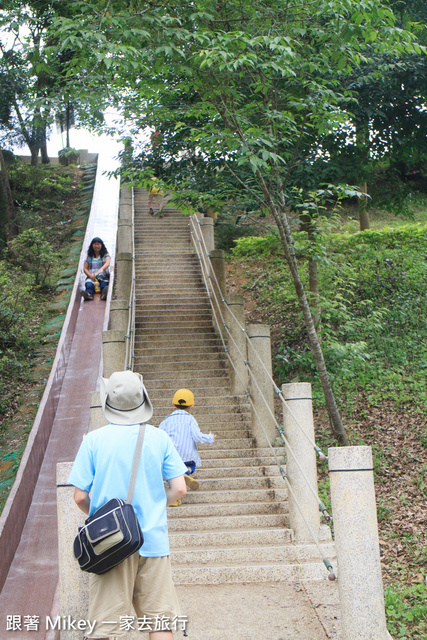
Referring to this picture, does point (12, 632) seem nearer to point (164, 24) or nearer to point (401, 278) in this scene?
point (164, 24)

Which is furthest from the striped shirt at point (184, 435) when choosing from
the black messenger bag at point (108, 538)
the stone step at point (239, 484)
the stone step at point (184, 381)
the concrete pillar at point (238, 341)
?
the black messenger bag at point (108, 538)

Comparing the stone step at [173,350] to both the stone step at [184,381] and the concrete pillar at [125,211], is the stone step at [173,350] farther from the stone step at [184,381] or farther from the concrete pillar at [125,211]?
the concrete pillar at [125,211]

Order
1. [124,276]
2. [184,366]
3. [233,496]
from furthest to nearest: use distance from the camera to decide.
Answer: [124,276] < [184,366] < [233,496]

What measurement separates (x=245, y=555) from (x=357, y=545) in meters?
2.02

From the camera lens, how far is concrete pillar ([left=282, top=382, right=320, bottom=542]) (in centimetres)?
534

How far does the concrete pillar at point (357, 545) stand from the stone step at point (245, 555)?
1.76 meters

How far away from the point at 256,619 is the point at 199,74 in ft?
19.7

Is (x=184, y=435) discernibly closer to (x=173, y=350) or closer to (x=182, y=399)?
(x=182, y=399)

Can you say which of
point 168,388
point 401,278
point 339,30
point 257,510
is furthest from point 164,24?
point 401,278

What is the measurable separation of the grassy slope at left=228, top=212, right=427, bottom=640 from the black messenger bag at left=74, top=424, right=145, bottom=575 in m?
3.17

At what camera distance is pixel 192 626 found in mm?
3957

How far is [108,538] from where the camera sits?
2576 mm

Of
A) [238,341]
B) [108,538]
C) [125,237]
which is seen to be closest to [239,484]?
[238,341]

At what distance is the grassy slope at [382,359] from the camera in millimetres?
6539
